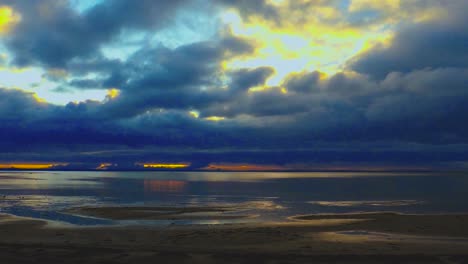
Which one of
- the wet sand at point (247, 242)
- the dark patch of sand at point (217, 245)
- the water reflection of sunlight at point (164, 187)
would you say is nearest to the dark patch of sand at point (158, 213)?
the wet sand at point (247, 242)

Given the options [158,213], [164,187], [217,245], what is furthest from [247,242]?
[164,187]

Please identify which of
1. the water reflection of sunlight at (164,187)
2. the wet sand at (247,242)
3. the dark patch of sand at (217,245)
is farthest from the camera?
the water reflection of sunlight at (164,187)

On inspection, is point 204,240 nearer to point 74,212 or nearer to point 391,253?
point 391,253

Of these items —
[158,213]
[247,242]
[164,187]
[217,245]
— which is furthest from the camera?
[164,187]

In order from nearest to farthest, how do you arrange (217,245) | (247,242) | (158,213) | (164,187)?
(217,245) < (247,242) < (158,213) < (164,187)

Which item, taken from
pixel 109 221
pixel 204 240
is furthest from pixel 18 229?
pixel 204 240

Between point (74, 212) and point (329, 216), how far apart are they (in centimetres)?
2801

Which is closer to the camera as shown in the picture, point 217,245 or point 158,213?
point 217,245

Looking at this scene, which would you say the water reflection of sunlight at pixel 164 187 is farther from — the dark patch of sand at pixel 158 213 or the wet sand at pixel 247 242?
the wet sand at pixel 247 242

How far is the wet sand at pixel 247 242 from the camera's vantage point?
23031mm

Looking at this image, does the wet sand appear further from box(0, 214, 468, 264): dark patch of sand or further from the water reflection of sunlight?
the water reflection of sunlight

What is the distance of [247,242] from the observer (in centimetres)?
2869

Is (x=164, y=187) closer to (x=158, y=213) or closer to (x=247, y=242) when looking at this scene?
(x=158, y=213)

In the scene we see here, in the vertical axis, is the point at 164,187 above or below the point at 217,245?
below
